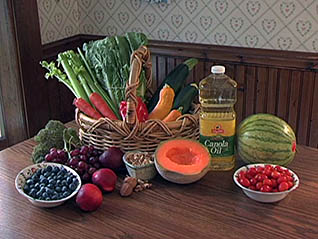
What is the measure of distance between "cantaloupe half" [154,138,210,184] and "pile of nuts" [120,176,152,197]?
2.7 inches

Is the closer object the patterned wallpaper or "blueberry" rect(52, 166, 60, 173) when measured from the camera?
"blueberry" rect(52, 166, 60, 173)

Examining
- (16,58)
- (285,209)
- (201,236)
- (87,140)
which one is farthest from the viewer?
(16,58)

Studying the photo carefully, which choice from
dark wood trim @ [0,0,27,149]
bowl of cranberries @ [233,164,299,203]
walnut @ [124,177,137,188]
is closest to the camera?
bowl of cranberries @ [233,164,299,203]

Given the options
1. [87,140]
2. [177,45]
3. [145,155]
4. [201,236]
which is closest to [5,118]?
[177,45]

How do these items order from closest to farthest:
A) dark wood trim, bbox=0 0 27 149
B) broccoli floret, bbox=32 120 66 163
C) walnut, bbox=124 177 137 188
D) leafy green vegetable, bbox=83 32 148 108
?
1. walnut, bbox=124 177 137 188
2. broccoli floret, bbox=32 120 66 163
3. leafy green vegetable, bbox=83 32 148 108
4. dark wood trim, bbox=0 0 27 149

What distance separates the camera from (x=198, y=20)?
109 inches

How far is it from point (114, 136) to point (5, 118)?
1.59 meters

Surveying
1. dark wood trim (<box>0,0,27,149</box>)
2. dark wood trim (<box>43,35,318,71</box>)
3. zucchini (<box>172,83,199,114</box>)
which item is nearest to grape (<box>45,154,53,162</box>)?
zucchini (<box>172,83,199,114</box>)

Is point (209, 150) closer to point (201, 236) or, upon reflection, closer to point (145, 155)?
point (145, 155)

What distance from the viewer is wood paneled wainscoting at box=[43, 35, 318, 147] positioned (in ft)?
8.23

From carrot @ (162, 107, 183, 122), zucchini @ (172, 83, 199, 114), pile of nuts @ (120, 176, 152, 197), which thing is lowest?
pile of nuts @ (120, 176, 152, 197)

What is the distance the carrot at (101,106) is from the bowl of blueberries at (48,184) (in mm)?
289

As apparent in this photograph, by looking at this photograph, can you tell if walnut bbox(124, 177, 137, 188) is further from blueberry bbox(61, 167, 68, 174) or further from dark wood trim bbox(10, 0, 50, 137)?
dark wood trim bbox(10, 0, 50, 137)

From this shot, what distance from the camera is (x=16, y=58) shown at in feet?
8.69
